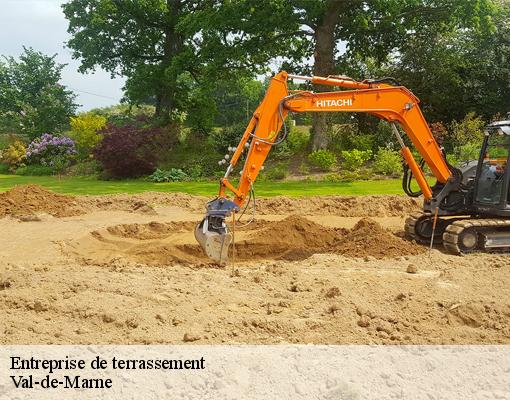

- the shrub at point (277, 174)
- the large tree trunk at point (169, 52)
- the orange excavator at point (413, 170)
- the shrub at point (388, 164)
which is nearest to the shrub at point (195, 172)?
the shrub at point (277, 174)

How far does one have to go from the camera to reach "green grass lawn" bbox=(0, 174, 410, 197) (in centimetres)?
1727

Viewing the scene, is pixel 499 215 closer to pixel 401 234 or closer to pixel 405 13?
pixel 401 234

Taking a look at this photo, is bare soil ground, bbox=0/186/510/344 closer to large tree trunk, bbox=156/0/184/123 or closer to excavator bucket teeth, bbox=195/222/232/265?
excavator bucket teeth, bbox=195/222/232/265

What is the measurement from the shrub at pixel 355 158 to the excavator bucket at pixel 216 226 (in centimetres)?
1287

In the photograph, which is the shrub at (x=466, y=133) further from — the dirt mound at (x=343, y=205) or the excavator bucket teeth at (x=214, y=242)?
the excavator bucket teeth at (x=214, y=242)

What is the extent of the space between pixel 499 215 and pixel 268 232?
4171 millimetres

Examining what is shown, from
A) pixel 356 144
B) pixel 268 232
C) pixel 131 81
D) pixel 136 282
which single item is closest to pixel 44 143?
Result: pixel 131 81

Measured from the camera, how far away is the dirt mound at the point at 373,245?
943cm

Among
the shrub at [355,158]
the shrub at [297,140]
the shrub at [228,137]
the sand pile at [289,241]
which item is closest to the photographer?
the sand pile at [289,241]

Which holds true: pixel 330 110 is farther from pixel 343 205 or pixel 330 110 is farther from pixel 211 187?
pixel 211 187

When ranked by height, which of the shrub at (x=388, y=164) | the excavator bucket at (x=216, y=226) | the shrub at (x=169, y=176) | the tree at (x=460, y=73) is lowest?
the excavator bucket at (x=216, y=226)

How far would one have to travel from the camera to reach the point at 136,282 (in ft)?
24.9

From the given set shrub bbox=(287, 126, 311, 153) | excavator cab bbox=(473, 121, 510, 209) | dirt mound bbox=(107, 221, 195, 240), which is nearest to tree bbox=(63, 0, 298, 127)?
shrub bbox=(287, 126, 311, 153)

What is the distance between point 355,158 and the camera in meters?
20.7
